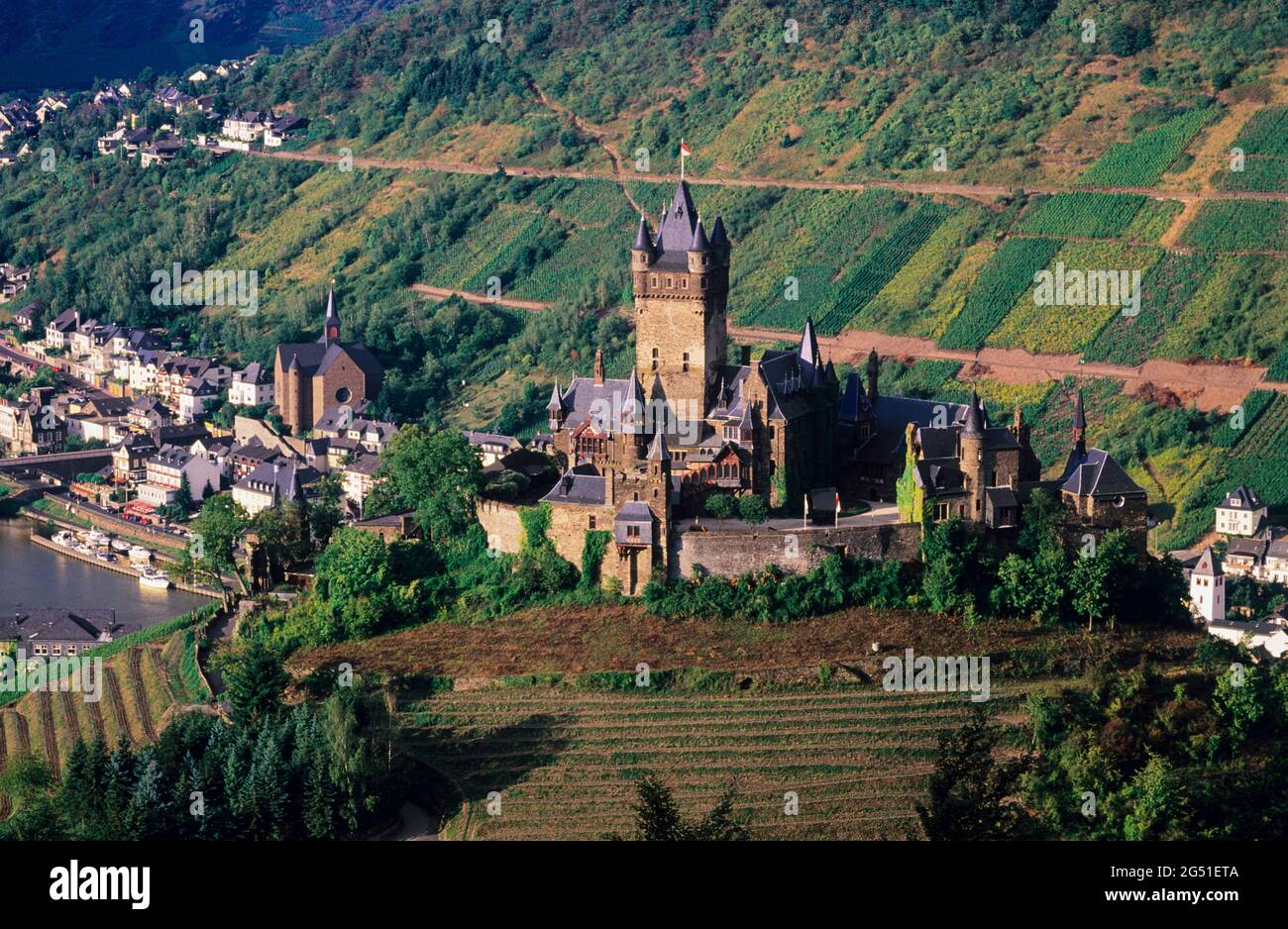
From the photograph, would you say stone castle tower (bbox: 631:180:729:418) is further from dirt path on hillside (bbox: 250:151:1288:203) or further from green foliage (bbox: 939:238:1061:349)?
dirt path on hillside (bbox: 250:151:1288:203)

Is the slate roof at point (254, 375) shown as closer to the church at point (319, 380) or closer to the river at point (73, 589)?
the church at point (319, 380)

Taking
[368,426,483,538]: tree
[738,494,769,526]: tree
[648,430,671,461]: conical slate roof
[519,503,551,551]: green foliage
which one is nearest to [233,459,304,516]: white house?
[368,426,483,538]: tree

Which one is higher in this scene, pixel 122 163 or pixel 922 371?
pixel 122 163

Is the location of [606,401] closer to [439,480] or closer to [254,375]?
[439,480]

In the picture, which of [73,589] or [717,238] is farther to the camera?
[73,589]

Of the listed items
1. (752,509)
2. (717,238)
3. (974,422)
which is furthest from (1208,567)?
(717,238)
